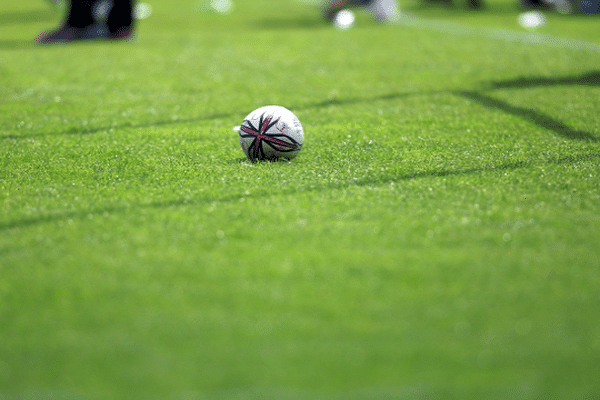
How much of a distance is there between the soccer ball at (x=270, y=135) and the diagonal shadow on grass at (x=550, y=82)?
6080 millimetres

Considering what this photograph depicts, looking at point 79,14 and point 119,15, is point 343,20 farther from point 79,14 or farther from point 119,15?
point 79,14

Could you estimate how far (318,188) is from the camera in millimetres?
6586

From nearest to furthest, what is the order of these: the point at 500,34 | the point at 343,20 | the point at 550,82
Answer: the point at 550,82 → the point at 500,34 → the point at 343,20

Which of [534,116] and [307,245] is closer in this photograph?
[307,245]

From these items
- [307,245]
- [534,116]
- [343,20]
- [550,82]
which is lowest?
[307,245]

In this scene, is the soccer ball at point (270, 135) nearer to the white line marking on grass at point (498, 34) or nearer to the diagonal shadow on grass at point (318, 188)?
the diagonal shadow on grass at point (318, 188)

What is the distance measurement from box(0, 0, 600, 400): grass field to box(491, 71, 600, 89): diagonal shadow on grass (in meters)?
0.11

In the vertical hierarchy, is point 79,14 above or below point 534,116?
above

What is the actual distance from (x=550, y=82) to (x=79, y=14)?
15.0 meters

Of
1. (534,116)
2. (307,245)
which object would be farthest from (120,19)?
(307,245)

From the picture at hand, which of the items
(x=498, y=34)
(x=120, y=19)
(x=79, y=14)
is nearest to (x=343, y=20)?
(x=498, y=34)

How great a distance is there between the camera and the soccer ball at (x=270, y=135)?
7.25 m

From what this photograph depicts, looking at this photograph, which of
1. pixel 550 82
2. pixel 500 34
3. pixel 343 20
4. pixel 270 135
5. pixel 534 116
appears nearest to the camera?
pixel 270 135

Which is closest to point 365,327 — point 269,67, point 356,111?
point 356,111
